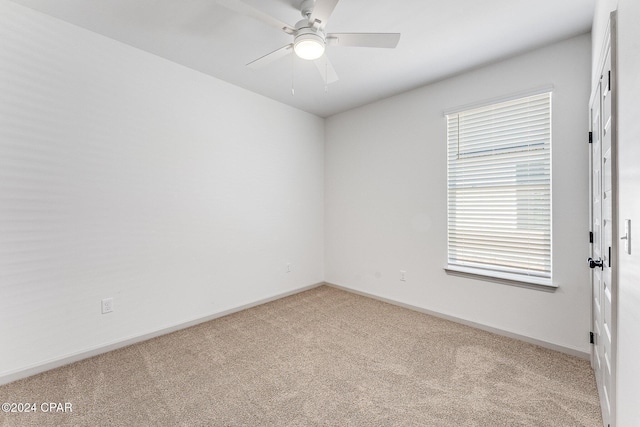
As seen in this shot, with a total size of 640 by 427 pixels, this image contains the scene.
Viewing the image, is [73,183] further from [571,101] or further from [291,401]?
[571,101]

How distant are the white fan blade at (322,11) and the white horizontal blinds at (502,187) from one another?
2.02 meters

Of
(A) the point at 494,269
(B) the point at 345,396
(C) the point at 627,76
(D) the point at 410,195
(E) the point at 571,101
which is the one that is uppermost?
(E) the point at 571,101

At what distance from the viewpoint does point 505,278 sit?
2805 mm

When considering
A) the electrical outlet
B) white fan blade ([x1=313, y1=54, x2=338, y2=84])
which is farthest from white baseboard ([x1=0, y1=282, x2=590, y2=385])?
white fan blade ([x1=313, y1=54, x2=338, y2=84])

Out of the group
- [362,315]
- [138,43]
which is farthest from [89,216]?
[362,315]

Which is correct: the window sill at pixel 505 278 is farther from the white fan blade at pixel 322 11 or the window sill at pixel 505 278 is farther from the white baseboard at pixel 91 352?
the white fan blade at pixel 322 11

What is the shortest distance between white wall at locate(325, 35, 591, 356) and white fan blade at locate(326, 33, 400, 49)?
1553 mm

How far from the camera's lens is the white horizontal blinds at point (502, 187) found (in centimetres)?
265

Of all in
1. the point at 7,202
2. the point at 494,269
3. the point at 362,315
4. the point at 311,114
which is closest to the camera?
the point at 7,202

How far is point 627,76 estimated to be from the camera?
1.10 meters

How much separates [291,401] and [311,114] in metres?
3.81

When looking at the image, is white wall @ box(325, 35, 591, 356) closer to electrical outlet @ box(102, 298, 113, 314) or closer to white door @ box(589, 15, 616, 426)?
white door @ box(589, 15, 616, 426)

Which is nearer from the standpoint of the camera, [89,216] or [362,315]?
[89,216]

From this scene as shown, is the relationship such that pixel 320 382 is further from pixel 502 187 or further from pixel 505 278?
pixel 502 187
